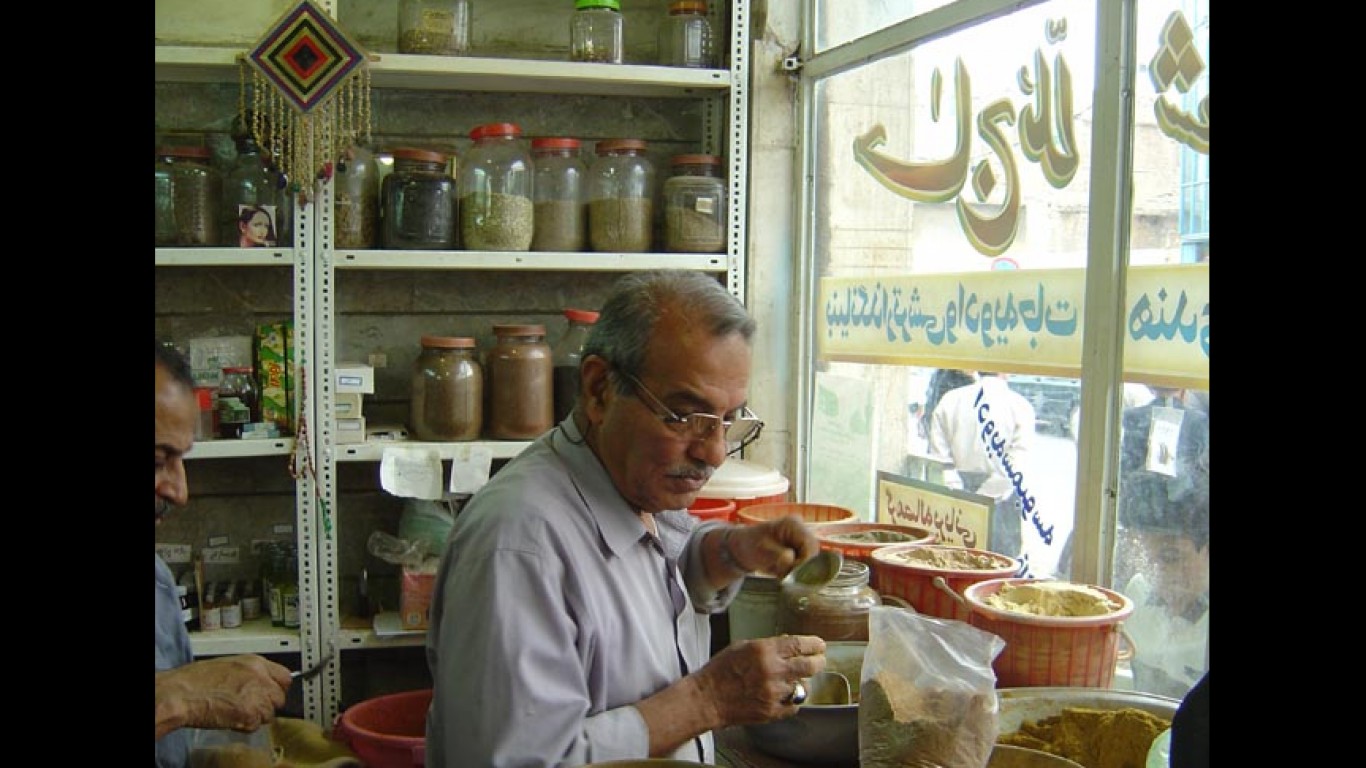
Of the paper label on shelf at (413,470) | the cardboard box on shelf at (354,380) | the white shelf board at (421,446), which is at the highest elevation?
the cardboard box on shelf at (354,380)

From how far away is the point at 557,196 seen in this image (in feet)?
9.73

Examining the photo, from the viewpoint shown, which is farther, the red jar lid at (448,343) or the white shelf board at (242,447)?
the red jar lid at (448,343)

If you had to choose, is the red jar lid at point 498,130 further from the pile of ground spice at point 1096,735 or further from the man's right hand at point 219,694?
the pile of ground spice at point 1096,735

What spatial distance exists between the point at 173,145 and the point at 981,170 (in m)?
2.11

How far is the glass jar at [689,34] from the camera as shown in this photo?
309cm

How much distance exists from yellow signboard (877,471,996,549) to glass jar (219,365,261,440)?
162 cm

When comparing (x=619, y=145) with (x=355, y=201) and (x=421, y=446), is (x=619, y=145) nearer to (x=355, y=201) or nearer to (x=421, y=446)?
(x=355, y=201)

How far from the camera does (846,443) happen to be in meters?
2.97

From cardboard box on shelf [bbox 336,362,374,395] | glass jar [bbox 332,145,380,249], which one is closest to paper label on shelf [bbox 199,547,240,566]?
cardboard box on shelf [bbox 336,362,374,395]

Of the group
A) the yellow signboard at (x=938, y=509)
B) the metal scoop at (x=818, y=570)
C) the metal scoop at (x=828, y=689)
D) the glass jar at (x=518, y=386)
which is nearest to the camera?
the metal scoop at (x=828, y=689)

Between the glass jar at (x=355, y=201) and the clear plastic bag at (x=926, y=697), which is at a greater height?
the glass jar at (x=355, y=201)

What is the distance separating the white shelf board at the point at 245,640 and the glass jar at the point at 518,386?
74 cm

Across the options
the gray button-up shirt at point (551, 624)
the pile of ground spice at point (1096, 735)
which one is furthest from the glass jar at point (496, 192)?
the pile of ground spice at point (1096, 735)
